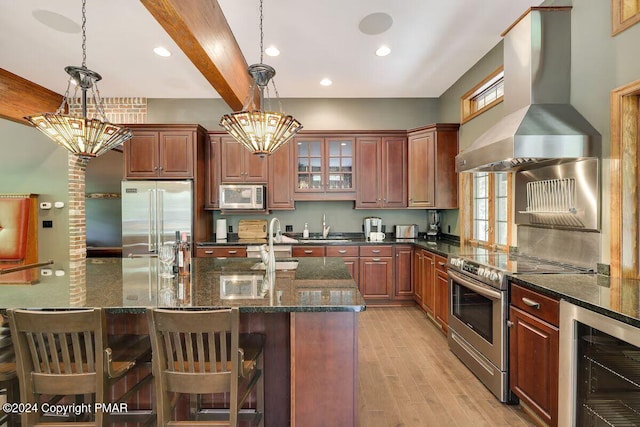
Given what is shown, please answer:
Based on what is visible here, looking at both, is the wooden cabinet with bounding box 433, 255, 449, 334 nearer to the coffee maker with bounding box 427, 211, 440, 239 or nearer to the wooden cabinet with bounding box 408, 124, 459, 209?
the wooden cabinet with bounding box 408, 124, 459, 209

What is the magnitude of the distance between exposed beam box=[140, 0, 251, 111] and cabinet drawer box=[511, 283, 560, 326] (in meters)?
2.78

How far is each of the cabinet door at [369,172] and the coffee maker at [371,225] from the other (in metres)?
0.27

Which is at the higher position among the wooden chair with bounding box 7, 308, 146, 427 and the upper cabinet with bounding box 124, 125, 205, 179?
the upper cabinet with bounding box 124, 125, 205, 179

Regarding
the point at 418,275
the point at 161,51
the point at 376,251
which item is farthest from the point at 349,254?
the point at 161,51

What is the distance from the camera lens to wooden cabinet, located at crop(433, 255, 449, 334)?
11.6ft

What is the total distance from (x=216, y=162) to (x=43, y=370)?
3.77 meters

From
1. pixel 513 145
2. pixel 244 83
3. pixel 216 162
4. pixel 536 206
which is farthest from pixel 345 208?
pixel 513 145

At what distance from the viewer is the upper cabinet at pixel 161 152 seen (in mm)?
4637

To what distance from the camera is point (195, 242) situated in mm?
4625

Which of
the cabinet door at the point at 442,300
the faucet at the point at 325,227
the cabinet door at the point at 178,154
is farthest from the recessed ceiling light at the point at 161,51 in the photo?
the cabinet door at the point at 442,300

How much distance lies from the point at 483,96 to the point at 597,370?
11.1 ft

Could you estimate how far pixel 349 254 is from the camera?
4.65 m

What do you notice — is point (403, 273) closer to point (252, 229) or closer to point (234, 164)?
point (252, 229)

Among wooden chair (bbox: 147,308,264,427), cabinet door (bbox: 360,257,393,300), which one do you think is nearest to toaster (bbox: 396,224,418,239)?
cabinet door (bbox: 360,257,393,300)
